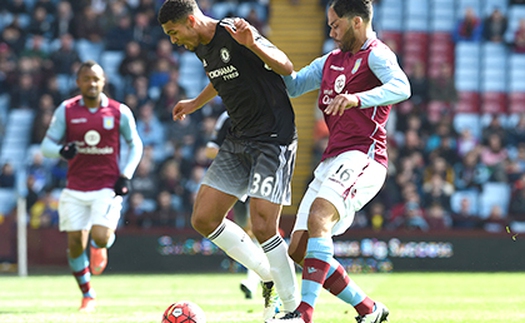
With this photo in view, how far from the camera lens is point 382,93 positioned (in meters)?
6.33

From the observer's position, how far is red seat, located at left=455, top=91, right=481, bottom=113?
65.7 feet

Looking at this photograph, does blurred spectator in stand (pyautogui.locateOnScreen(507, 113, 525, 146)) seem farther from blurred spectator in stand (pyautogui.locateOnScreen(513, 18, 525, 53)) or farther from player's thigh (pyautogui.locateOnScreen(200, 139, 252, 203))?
player's thigh (pyautogui.locateOnScreen(200, 139, 252, 203))

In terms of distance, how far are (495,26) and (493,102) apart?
1738 millimetres

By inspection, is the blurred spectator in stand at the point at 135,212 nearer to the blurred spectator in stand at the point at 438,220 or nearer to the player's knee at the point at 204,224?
the blurred spectator in stand at the point at 438,220

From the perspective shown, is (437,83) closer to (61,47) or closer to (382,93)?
(61,47)

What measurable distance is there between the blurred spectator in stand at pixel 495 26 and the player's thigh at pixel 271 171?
1448cm

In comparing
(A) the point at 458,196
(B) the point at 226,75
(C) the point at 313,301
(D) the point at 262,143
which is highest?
(B) the point at 226,75

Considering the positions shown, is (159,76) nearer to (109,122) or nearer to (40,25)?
(40,25)

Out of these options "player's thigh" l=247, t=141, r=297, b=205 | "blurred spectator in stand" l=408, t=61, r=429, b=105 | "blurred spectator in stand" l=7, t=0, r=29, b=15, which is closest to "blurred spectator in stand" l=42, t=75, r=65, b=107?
"blurred spectator in stand" l=7, t=0, r=29, b=15

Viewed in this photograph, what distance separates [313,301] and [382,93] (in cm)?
151

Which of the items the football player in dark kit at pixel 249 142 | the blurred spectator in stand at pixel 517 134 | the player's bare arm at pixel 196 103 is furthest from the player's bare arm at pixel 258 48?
the blurred spectator in stand at pixel 517 134

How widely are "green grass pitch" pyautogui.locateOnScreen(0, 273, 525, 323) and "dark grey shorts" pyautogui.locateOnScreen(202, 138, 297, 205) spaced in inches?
52.9

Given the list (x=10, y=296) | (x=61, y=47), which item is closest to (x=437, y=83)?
(x=61, y=47)

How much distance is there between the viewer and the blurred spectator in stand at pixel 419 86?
62.1ft
